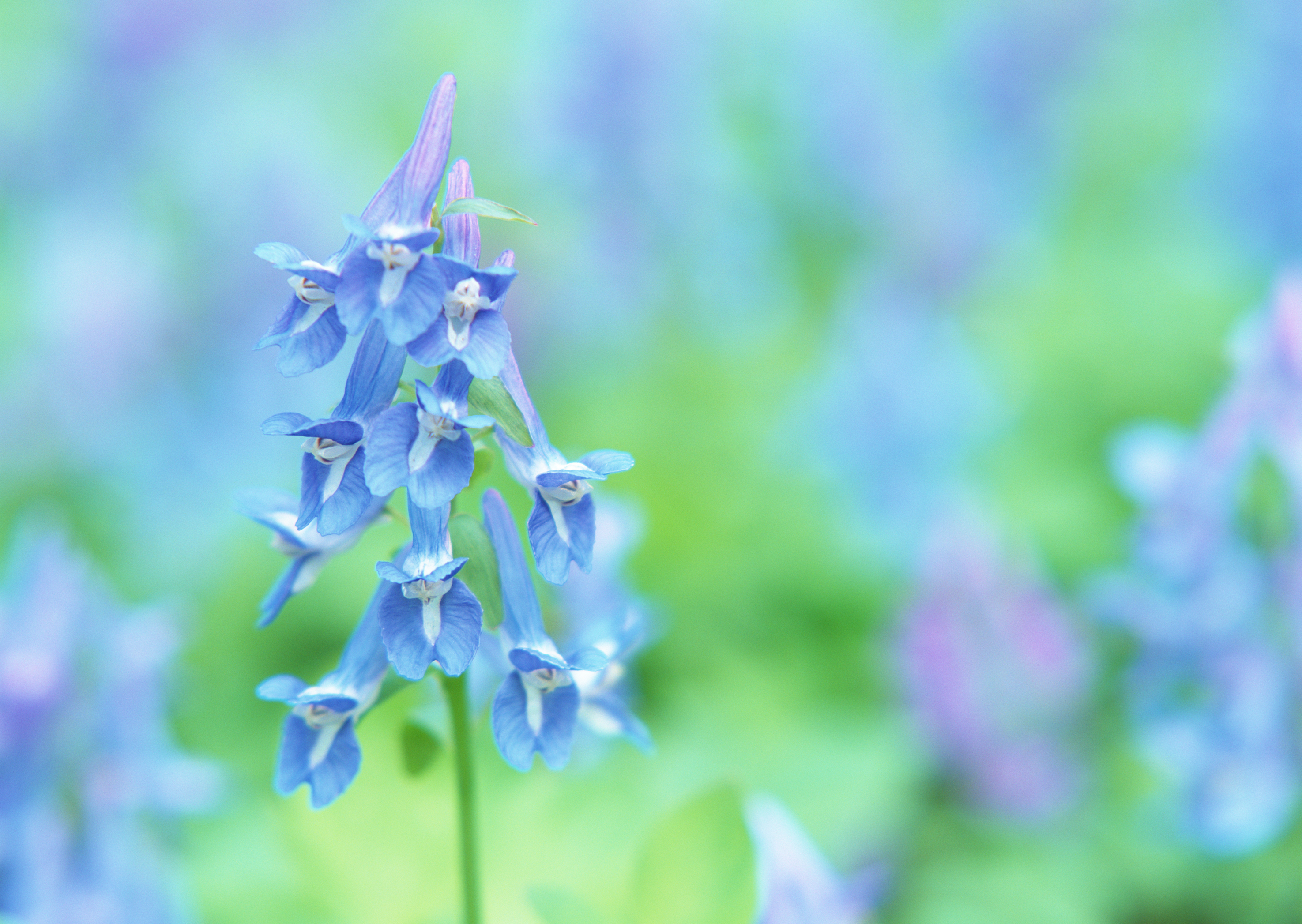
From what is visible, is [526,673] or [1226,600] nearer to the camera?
[526,673]

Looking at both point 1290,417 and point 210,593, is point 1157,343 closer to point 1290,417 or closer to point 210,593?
point 1290,417

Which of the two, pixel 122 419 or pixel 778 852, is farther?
pixel 122 419

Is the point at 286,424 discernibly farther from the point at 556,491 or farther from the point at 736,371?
the point at 736,371

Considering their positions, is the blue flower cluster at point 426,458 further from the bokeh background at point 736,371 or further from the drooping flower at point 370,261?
the bokeh background at point 736,371

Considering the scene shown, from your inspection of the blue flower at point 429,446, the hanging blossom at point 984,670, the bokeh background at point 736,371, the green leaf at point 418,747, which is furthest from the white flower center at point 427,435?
the hanging blossom at point 984,670

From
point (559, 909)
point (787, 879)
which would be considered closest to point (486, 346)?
point (559, 909)

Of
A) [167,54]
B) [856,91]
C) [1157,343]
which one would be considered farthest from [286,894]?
[167,54]

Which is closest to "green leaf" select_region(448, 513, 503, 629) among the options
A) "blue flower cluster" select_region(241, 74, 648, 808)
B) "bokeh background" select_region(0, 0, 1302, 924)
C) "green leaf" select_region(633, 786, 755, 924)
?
"blue flower cluster" select_region(241, 74, 648, 808)
